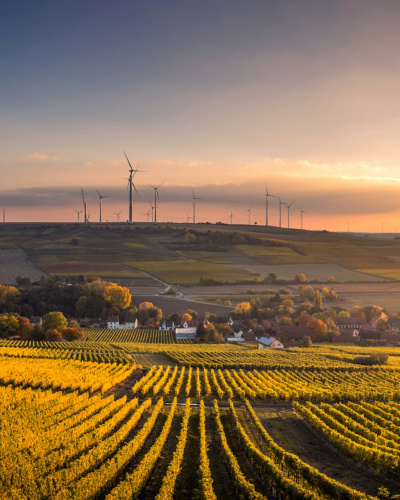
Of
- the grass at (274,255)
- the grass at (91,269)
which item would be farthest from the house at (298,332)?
the grass at (274,255)

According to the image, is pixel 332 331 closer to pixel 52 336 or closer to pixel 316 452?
pixel 52 336

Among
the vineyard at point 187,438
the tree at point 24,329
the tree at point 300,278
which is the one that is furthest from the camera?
the tree at point 300,278

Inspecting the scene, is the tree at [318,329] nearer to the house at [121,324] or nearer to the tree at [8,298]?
the house at [121,324]

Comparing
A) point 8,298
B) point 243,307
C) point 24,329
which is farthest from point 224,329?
point 8,298

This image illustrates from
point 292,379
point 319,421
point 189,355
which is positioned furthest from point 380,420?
point 189,355

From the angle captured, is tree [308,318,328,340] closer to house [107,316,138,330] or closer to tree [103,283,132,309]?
house [107,316,138,330]
